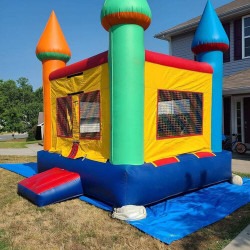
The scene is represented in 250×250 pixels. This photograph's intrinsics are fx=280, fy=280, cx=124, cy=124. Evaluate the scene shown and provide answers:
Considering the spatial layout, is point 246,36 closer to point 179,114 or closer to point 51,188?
point 179,114

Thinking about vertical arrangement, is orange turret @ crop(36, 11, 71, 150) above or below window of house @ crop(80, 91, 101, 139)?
above

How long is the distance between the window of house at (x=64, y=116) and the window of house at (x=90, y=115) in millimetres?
459

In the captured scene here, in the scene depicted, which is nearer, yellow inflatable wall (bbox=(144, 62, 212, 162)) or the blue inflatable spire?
yellow inflatable wall (bbox=(144, 62, 212, 162))

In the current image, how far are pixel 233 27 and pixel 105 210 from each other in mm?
10750

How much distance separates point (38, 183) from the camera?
4977 millimetres

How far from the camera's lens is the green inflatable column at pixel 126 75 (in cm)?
434

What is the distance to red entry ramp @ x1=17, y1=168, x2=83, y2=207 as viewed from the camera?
185 inches

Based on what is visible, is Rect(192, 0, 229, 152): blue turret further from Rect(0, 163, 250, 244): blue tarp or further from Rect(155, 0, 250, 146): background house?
Rect(155, 0, 250, 146): background house

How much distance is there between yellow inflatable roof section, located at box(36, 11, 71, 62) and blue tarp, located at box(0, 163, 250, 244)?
139 inches

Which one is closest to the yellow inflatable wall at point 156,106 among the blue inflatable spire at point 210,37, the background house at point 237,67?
the blue inflatable spire at point 210,37

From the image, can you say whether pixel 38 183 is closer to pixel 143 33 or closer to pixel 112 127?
pixel 112 127

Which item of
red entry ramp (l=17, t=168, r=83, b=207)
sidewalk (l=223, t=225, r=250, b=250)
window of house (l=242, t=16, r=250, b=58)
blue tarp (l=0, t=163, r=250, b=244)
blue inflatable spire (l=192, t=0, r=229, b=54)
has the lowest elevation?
sidewalk (l=223, t=225, r=250, b=250)

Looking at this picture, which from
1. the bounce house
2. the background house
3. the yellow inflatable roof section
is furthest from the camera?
the background house

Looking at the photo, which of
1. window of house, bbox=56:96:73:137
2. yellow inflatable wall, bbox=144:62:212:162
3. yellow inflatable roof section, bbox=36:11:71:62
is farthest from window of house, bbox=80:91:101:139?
yellow inflatable roof section, bbox=36:11:71:62
